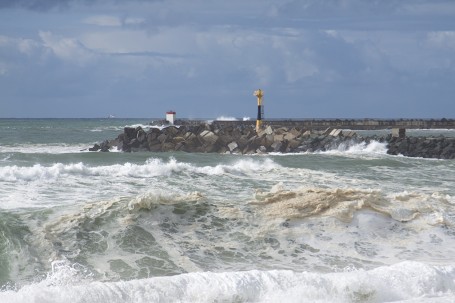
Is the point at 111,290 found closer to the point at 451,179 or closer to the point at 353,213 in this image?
the point at 353,213

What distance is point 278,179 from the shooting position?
14.9 meters

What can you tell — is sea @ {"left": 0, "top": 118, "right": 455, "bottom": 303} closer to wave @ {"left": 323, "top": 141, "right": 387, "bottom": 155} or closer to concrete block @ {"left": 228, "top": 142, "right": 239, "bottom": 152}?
concrete block @ {"left": 228, "top": 142, "right": 239, "bottom": 152}

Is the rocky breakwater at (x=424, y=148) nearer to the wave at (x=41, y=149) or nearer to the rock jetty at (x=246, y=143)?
the rock jetty at (x=246, y=143)

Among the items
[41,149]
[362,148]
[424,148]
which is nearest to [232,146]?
[362,148]

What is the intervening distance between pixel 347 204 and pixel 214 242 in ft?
8.37

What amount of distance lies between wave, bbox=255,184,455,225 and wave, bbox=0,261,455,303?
279 centimetres

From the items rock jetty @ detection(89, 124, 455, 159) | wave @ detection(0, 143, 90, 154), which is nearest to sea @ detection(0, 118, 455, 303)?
rock jetty @ detection(89, 124, 455, 159)

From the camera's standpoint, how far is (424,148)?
84.5 ft

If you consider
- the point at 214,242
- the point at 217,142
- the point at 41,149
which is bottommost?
the point at 41,149

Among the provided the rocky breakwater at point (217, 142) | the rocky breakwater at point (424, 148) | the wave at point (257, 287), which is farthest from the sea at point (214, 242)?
the rocky breakwater at point (217, 142)

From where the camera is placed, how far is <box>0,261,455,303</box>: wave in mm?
6219

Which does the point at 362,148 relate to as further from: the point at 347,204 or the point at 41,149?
the point at 347,204

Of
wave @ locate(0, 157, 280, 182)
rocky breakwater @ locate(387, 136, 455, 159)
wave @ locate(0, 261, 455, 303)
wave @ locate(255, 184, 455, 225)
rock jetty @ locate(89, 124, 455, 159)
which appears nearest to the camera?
wave @ locate(0, 261, 455, 303)

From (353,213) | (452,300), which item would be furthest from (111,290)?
Result: (353,213)
